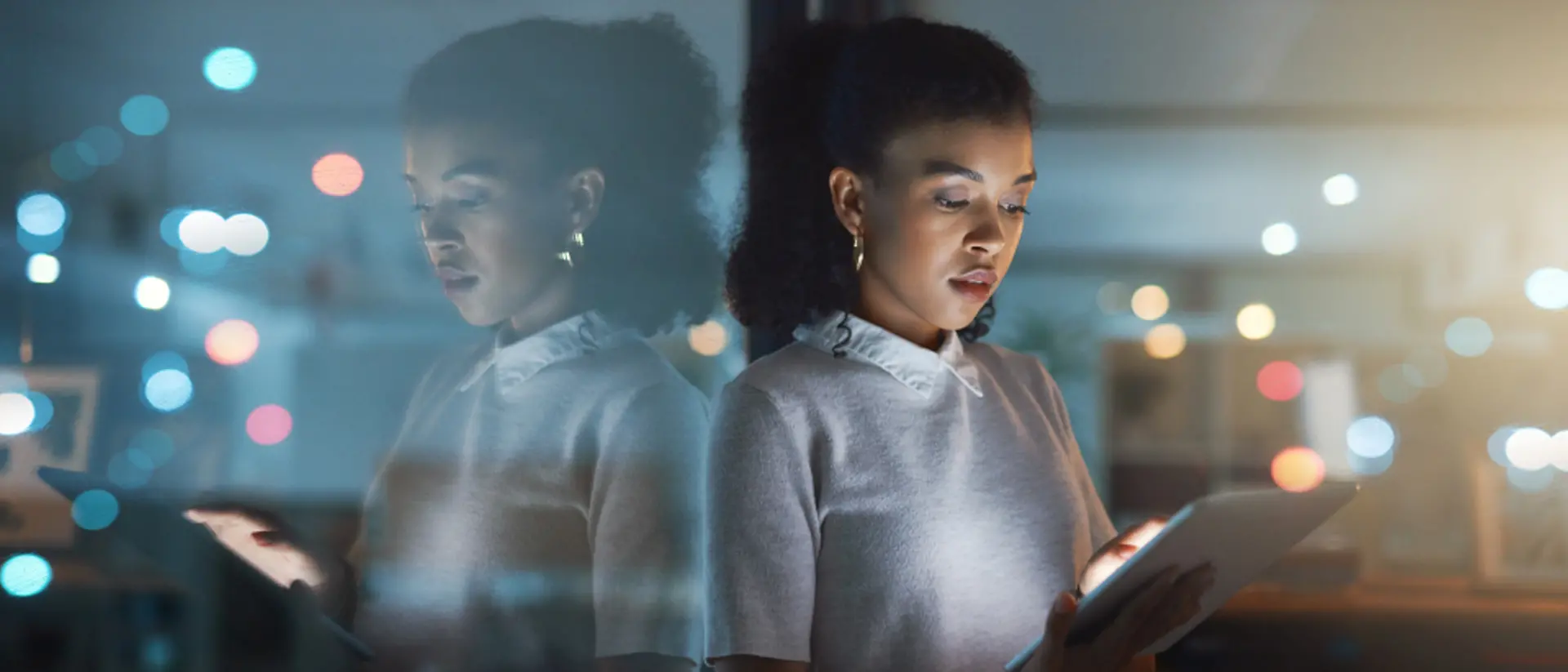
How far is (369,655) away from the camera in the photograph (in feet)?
4.79

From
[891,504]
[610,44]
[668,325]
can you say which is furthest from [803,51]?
[891,504]

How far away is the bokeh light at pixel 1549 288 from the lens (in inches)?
59.2

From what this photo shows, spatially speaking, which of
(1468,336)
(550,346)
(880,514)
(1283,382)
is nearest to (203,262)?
(550,346)

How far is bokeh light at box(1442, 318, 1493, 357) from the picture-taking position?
4.85 feet

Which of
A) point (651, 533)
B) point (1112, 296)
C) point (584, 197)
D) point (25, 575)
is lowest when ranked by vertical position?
point (25, 575)

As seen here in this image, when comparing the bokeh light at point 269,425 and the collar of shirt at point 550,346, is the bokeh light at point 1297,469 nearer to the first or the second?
the collar of shirt at point 550,346

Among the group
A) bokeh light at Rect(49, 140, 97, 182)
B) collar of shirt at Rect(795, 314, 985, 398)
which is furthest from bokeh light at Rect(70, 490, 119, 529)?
collar of shirt at Rect(795, 314, 985, 398)

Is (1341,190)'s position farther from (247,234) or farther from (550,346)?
(247,234)

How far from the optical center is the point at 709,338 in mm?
1424

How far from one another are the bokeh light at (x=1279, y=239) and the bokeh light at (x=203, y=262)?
1.34 metres

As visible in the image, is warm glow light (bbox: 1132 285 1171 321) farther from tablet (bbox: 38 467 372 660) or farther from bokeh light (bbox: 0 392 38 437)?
bokeh light (bbox: 0 392 38 437)

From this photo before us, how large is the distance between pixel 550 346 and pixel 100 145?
2.20ft

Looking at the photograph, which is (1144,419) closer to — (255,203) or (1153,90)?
(1153,90)

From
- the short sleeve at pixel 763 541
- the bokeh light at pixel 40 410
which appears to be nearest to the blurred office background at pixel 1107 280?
the bokeh light at pixel 40 410
